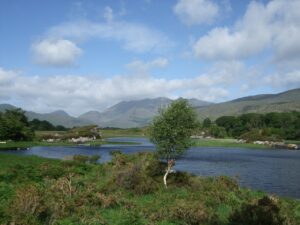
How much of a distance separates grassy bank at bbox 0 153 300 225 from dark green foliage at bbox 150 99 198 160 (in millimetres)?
3380

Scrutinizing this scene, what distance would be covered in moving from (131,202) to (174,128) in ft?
51.7

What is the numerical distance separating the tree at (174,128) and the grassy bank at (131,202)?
3285 mm

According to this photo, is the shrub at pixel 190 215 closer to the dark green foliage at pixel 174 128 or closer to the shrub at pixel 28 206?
the shrub at pixel 28 206

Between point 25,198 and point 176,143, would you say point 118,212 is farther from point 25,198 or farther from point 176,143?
point 176,143

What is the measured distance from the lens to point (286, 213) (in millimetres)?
30859

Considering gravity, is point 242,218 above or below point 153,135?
below

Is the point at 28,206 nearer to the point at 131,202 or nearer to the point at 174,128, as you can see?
the point at 131,202

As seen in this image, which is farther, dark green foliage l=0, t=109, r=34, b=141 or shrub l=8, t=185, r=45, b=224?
dark green foliage l=0, t=109, r=34, b=141

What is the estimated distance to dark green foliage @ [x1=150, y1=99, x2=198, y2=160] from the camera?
1866 inches

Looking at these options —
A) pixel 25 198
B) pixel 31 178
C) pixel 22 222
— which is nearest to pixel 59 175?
pixel 31 178

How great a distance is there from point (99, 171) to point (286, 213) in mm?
29248

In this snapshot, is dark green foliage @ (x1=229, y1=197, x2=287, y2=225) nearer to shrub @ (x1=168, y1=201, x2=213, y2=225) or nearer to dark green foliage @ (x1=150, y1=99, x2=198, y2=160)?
shrub @ (x1=168, y1=201, x2=213, y2=225)

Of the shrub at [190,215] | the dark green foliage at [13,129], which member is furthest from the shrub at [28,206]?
the dark green foliage at [13,129]

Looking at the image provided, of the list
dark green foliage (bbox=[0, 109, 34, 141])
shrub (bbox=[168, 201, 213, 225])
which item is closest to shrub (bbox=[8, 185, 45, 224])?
shrub (bbox=[168, 201, 213, 225])
